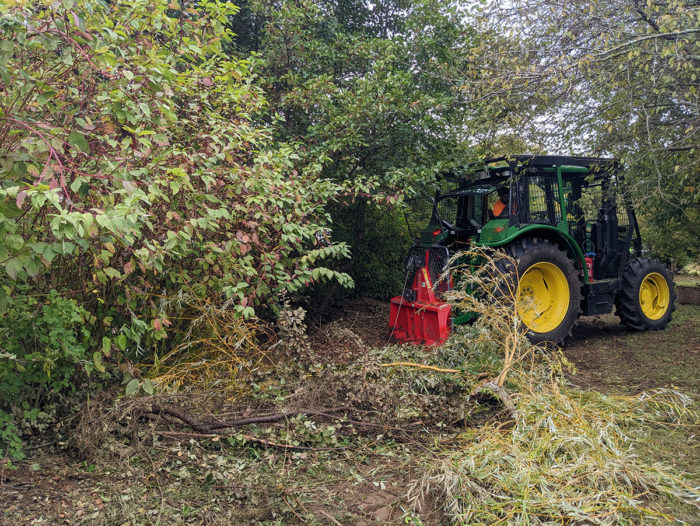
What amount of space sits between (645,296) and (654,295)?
18 cm

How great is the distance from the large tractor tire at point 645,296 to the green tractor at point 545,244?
0.02 metres

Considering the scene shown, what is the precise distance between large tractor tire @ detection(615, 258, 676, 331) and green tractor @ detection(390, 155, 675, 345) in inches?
0.6

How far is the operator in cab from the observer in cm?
646

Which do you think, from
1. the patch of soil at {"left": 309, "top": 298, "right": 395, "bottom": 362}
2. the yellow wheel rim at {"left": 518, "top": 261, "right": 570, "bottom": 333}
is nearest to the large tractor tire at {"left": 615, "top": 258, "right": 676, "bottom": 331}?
the yellow wheel rim at {"left": 518, "top": 261, "right": 570, "bottom": 333}

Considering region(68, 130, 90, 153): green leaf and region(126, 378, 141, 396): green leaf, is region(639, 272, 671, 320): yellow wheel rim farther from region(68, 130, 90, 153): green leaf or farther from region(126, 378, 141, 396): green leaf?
region(68, 130, 90, 153): green leaf

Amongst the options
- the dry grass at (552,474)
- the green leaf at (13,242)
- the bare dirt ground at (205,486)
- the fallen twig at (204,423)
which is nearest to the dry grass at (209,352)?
the fallen twig at (204,423)

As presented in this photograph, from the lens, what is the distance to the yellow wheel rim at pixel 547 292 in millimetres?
6422

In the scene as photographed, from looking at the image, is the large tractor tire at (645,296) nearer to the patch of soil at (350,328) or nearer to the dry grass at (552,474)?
the patch of soil at (350,328)

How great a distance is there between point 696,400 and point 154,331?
4.63m

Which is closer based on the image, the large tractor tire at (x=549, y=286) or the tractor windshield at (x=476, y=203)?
the large tractor tire at (x=549, y=286)

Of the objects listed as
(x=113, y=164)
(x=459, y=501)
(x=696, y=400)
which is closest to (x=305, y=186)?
(x=113, y=164)

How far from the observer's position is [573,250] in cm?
671

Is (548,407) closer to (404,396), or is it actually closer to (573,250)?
(404,396)

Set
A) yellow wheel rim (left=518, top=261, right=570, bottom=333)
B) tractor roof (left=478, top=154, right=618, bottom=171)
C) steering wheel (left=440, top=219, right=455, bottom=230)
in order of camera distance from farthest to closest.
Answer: steering wheel (left=440, top=219, right=455, bottom=230) → yellow wheel rim (left=518, top=261, right=570, bottom=333) → tractor roof (left=478, top=154, right=618, bottom=171)
